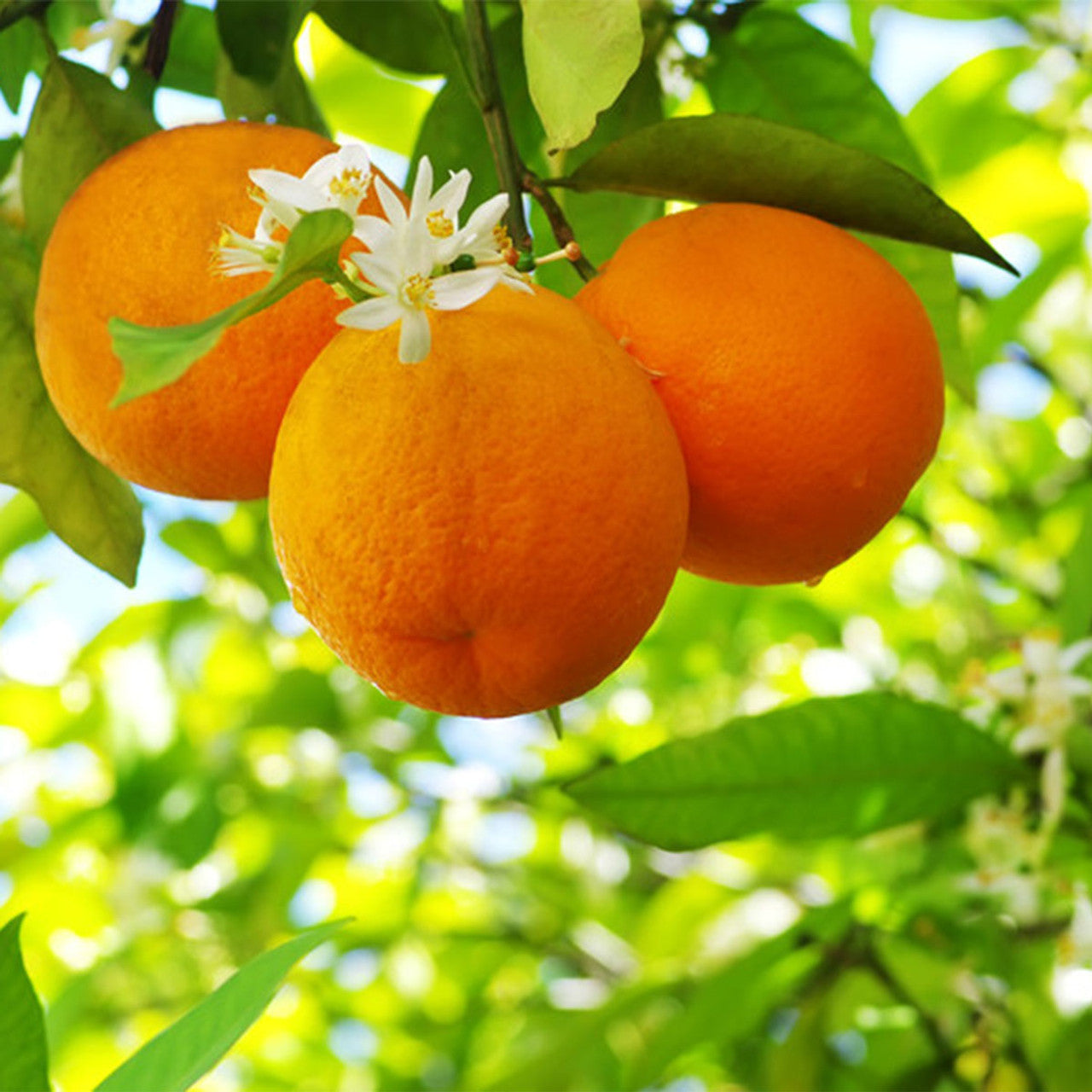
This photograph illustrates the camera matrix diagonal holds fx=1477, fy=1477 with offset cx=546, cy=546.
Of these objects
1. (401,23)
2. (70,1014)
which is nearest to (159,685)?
(70,1014)

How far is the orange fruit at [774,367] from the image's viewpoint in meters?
0.78

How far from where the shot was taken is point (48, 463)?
3.43ft

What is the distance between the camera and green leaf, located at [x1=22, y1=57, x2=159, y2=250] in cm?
104

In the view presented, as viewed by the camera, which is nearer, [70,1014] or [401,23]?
[401,23]

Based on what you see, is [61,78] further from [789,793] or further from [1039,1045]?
[1039,1045]

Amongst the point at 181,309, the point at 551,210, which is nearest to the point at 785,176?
the point at 551,210

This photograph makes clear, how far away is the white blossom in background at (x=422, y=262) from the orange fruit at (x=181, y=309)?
0.35 feet

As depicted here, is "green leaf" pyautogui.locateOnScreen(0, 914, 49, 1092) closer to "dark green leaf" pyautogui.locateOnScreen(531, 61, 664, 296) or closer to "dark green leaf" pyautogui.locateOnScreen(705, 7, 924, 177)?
"dark green leaf" pyautogui.locateOnScreen(531, 61, 664, 296)

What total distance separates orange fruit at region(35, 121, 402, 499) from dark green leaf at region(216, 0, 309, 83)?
20 cm

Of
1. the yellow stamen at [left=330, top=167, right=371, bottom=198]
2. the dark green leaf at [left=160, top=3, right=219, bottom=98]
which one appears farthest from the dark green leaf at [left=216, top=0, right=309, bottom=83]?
the yellow stamen at [left=330, top=167, right=371, bottom=198]

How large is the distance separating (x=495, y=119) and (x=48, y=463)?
412mm

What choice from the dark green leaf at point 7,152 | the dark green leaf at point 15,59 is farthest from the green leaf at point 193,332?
the dark green leaf at point 7,152

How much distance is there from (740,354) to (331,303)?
23 centimetres

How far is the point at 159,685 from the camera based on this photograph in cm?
211
